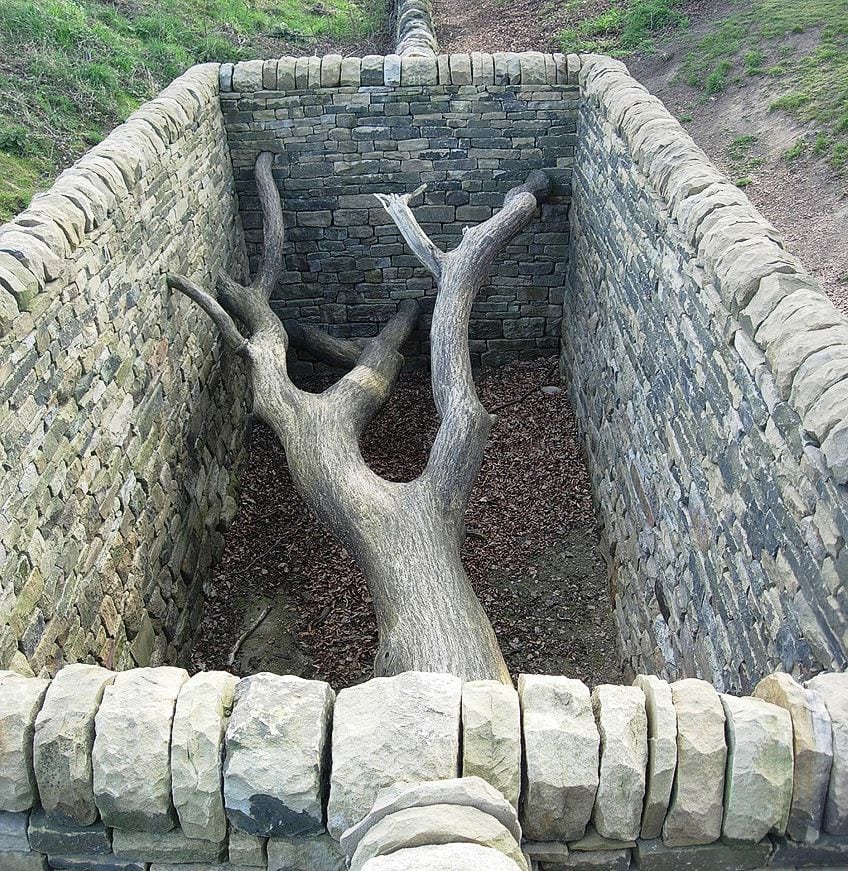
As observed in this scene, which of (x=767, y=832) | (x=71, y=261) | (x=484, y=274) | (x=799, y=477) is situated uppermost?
(x=484, y=274)

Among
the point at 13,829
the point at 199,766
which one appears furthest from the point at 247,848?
the point at 13,829

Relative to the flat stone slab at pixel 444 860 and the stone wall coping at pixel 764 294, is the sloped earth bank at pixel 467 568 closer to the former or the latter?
the stone wall coping at pixel 764 294

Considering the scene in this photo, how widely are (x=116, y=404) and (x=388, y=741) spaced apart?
3.16m

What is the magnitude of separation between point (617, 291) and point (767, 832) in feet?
13.6

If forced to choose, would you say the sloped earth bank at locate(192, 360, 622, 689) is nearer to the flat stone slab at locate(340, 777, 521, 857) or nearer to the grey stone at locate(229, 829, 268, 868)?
the grey stone at locate(229, 829, 268, 868)

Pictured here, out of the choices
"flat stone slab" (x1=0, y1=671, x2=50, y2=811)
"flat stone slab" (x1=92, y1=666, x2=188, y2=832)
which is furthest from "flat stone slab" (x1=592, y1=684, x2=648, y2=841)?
"flat stone slab" (x1=0, y1=671, x2=50, y2=811)

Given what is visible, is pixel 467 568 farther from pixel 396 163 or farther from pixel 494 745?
pixel 494 745

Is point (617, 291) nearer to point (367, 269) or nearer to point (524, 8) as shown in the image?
point (367, 269)

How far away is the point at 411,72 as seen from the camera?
685 cm

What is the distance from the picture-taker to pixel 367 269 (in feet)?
25.6

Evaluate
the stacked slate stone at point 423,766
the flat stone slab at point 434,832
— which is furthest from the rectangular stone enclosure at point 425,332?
the flat stone slab at point 434,832

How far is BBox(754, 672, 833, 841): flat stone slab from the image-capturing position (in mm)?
1931

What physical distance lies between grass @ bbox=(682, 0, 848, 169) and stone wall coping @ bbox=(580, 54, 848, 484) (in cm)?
515

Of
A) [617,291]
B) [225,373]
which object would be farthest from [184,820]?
[225,373]
